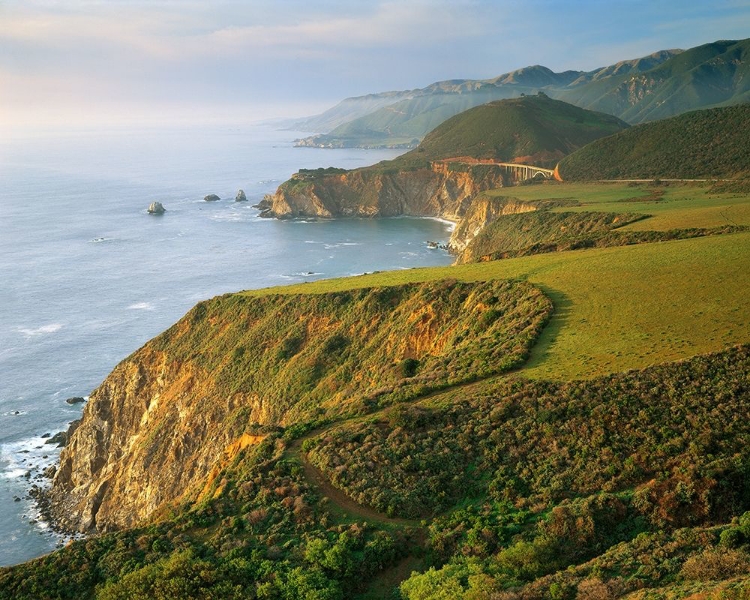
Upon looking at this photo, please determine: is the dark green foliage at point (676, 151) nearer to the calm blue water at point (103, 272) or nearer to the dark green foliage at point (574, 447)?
the calm blue water at point (103, 272)

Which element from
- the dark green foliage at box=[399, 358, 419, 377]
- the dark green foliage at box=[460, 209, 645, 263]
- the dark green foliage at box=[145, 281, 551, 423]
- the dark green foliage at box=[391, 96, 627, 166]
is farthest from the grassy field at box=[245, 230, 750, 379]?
the dark green foliage at box=[391, 96, 627, 166]

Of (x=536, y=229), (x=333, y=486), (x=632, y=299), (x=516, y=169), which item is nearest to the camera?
(x=333, y=486)

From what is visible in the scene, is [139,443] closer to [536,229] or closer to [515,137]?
[536,229]

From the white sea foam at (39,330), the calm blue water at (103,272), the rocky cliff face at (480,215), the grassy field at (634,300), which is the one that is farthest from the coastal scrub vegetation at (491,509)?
the rocky cliff face at (480,215)

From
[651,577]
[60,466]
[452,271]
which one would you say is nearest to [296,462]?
[651,577]

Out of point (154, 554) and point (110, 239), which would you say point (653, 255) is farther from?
point (110, 239)

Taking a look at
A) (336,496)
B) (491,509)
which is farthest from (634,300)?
(336,496)
